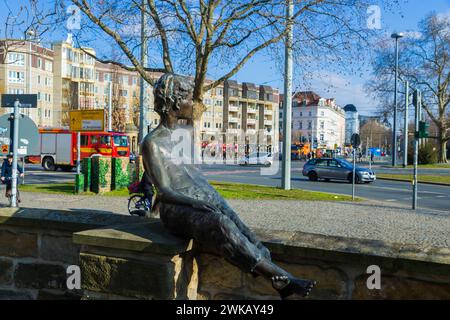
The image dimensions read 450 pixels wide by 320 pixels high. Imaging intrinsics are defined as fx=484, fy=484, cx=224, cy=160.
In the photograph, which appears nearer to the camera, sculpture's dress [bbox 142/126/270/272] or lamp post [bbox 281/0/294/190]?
sculpture's dress [bbox 142/126/270/272]

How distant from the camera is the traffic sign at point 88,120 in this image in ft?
75.7

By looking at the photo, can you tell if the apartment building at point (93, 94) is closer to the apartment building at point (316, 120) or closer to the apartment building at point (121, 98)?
the apartment building at point (121, 98)

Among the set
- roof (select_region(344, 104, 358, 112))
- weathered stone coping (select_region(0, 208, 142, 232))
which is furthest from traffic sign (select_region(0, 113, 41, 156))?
roof (select_region(344, 104, 358, 112))

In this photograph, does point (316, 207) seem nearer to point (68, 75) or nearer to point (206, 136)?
point (68, 75)

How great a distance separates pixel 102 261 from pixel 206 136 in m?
94.4

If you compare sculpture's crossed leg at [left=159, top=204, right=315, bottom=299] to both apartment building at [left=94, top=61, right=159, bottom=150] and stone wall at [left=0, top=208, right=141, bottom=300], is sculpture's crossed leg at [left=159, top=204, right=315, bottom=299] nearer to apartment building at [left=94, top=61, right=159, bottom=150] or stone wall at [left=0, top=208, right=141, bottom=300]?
stone wall at [left=0, top=208, right=141, bottom=300]

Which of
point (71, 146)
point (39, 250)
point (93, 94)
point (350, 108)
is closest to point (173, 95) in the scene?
point (39, 250)

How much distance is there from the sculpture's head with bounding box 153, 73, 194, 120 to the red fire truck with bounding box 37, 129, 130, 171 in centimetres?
3076

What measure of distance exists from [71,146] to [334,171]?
1793 cm

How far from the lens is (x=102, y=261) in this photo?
9.86 ft

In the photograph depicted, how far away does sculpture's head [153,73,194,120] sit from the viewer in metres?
3.19

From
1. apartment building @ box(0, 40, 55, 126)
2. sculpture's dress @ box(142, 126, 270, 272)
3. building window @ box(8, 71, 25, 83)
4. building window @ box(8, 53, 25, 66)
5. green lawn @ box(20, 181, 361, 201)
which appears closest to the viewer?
sculpture's dress @ box(142, 126, 270, 272)

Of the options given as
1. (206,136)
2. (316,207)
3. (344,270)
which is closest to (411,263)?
(344,270)

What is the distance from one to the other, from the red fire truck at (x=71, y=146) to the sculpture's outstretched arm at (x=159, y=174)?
3092 cm
